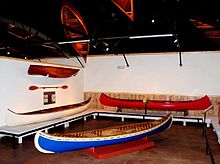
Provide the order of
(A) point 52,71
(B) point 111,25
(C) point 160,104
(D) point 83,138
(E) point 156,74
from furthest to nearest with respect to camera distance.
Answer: (B) point 111,25
(E) point 156,74
(C) point 160,104
(A) point 52,71
(D) point 83,138

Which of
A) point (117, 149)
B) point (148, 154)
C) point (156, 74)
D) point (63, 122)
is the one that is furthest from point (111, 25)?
point (148, 154)

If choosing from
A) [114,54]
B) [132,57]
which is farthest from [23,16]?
[132,57]

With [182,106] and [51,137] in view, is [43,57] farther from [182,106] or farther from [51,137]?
[51,137]

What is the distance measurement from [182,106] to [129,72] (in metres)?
2.53

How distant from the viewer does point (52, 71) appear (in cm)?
714

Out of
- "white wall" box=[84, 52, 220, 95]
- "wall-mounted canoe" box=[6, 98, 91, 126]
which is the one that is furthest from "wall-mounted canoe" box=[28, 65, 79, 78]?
"white wall" box=[84, 52, 220, 95]

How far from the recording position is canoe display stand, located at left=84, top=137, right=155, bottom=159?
4.55m

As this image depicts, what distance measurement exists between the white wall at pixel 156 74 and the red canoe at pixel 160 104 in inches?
29.4

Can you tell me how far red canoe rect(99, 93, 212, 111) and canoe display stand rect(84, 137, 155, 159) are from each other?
8.91 ft

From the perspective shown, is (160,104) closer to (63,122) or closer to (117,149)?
(63,122)

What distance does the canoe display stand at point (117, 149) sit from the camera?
14.9 ft

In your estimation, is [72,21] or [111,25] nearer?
[72,21]

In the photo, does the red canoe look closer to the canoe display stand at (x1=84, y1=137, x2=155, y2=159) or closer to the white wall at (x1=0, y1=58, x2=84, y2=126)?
the white wall at (x1=0, y1=58, x2=84, y2=126)

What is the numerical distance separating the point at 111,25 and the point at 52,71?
327 cm
